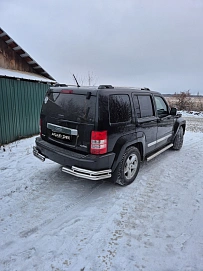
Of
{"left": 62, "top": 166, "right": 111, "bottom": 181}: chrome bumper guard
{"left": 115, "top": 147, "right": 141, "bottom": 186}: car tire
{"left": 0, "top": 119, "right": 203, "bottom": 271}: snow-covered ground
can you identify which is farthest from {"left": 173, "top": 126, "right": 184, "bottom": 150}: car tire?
{"left": 62, "top": 166, "right": 111, "bottom": 181}: chrome bumper guard

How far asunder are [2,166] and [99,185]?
262cm

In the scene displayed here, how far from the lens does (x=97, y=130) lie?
2.77 metres

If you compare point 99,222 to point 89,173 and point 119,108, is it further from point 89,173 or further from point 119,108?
point 119,108

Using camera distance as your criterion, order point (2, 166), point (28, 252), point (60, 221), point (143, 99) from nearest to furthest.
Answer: point (28, 252) → point (60, 221) → point (143, 99) → point (2, 166)

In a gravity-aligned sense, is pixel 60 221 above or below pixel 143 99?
below

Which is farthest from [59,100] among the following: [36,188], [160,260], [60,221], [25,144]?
[25,144]

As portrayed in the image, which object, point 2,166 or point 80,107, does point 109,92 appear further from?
point 2,166

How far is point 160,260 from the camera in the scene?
2.02 meters

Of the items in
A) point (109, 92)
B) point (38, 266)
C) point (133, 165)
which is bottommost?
point (38, 266)

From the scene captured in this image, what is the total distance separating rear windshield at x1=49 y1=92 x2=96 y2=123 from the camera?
2840 mm

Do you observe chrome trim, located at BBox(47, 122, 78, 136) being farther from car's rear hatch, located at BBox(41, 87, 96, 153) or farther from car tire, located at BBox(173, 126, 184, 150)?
car tire, located at BBox(173, 126, 184, 150)

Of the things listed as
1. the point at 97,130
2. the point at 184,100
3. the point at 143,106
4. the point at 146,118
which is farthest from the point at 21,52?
the point at 184,100

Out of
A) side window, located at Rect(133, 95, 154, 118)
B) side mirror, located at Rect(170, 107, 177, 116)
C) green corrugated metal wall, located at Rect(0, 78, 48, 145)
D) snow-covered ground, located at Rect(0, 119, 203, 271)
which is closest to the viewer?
snow-covered ground, located at Rect(0, 119, 203, 271)

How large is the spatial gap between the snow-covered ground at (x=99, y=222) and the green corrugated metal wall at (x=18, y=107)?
2653 millimetres
